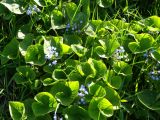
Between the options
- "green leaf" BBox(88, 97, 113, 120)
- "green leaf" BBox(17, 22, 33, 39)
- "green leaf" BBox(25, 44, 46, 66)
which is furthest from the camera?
"green leaf" BBox(17, 22, 33, 39)

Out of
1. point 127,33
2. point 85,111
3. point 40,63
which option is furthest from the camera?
point 127,33

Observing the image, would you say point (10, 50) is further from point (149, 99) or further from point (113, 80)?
point (149, 99)

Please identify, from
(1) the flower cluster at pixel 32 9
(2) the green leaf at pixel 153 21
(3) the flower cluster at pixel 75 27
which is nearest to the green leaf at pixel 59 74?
(3) the flower cluster at pixel 75 27

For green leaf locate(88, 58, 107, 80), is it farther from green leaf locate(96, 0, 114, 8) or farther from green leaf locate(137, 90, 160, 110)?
green leaf locate(96, 0, 114, 8)

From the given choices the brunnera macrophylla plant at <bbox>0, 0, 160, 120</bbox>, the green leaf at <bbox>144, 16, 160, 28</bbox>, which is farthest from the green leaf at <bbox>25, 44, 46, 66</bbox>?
the green leaf at <bbox>144, 16, 160, 28</bbox>

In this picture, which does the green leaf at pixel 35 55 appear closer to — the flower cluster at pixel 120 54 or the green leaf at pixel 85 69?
the green leaf at pixel 85 69

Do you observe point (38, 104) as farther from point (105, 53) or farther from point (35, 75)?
point (105, 53)

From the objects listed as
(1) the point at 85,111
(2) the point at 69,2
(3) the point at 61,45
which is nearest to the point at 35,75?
(3) the point at 61,45
